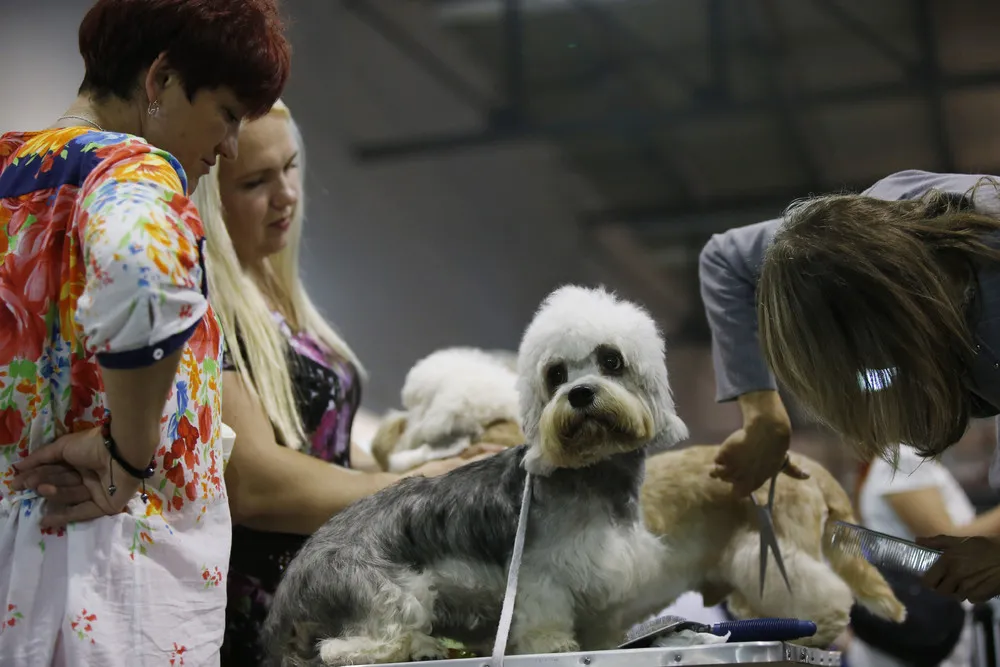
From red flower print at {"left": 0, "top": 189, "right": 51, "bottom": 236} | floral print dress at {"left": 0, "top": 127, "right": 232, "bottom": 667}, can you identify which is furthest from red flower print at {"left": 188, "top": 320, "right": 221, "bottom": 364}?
red flower print at {"left": 0, "top": 189, "right": 51, "bottom": 236}

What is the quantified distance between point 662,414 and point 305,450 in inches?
30.5

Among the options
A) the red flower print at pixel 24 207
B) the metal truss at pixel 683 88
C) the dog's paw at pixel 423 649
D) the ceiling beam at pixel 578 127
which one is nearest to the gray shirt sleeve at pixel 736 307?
the dog's paw at pixel 423 649

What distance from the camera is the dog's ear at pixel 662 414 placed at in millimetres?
1613

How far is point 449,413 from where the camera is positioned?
2.10 meters

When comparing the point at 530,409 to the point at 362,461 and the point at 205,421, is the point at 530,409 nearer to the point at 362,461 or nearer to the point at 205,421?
the point at 205,421

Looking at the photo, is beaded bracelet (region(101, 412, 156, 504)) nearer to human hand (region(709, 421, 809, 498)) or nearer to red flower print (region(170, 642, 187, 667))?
red flower print (region(170, 642, 187, 667))

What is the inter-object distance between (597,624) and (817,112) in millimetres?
2554

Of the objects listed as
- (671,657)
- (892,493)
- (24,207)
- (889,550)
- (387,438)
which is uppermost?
(24,207)

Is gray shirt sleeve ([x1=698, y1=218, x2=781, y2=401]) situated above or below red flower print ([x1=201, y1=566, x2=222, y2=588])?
above

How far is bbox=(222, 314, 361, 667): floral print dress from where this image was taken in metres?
1.93

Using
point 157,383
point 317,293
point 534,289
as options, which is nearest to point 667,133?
point 534,289

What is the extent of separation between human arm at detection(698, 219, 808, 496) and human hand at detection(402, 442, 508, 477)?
43 cm

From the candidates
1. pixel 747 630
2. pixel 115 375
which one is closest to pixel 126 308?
pixel 115 375

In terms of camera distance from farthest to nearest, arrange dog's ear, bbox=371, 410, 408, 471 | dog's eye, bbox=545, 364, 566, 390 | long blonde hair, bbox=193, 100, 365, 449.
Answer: dog's ear, bbox=371, 410, 408, 471, long blonde hair, bbox=193, 100, 365, 449, dog's eye, bbox=545, 364, 566, 390
